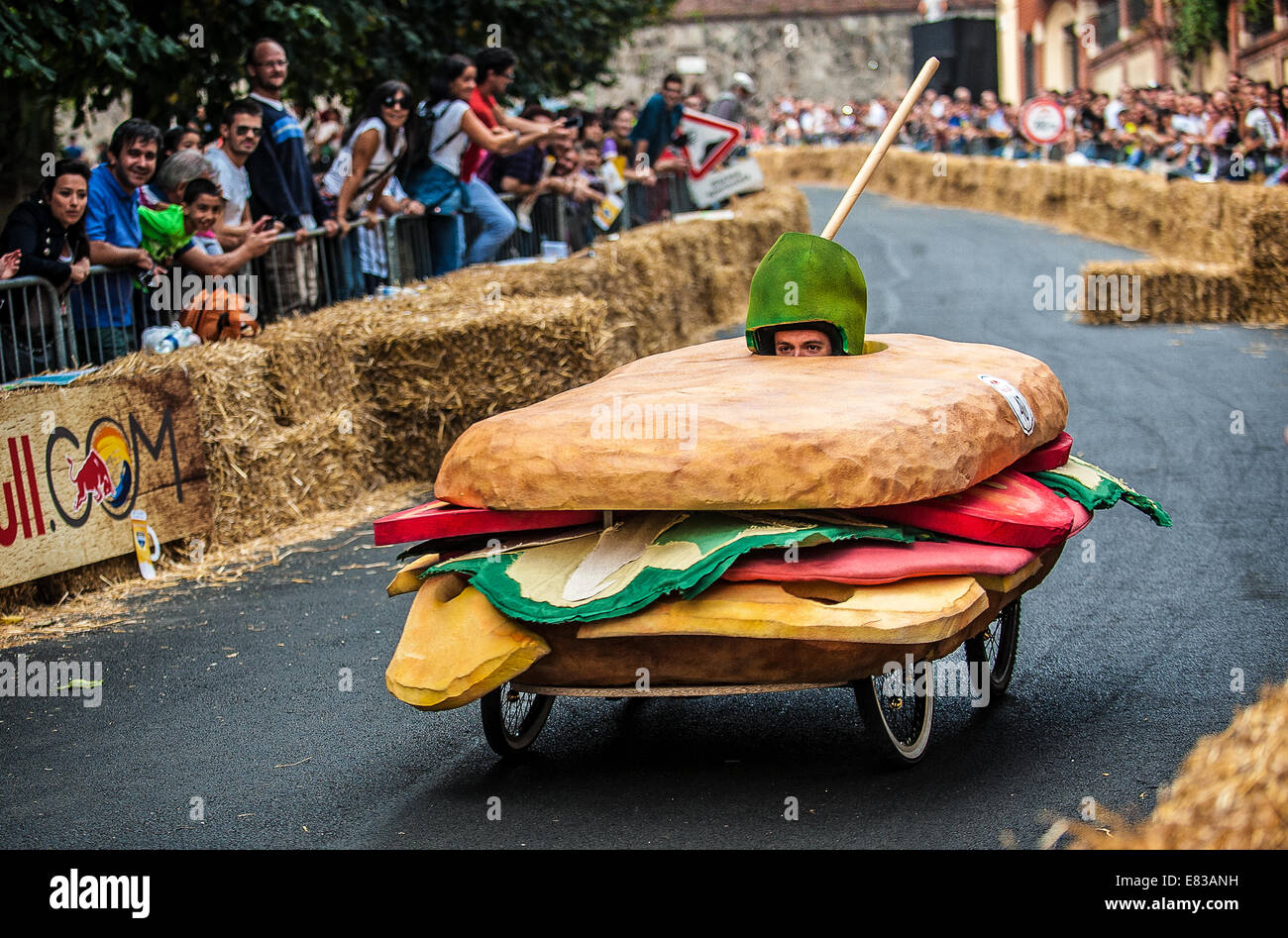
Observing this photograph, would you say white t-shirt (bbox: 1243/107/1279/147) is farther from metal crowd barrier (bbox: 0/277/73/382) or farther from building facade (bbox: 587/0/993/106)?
building facade (bbox: 587/0/993/106)

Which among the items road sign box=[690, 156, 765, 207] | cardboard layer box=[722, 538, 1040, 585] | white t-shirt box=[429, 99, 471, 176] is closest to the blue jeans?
white t-shirt box=[429, 99, 471, 176]

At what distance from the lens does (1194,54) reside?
3488 centimetres

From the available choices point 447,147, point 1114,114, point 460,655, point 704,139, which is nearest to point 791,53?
point 1114,114

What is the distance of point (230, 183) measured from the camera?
33.8ft

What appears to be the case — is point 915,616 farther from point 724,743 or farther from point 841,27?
point 841,27

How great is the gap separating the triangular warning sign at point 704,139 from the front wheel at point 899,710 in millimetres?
14576

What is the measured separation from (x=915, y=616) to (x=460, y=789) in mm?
1735

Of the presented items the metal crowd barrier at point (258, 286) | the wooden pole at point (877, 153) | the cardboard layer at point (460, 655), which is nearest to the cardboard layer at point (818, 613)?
the cardboard layer at point (460, 655)

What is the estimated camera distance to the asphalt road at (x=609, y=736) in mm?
4824

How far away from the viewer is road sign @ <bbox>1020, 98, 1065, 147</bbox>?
96.8 ft

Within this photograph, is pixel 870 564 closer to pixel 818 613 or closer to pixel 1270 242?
pixel 818 613

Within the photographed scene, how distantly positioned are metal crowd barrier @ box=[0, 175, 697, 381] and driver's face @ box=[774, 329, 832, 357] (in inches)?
173

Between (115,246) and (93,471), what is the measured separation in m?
1.56
